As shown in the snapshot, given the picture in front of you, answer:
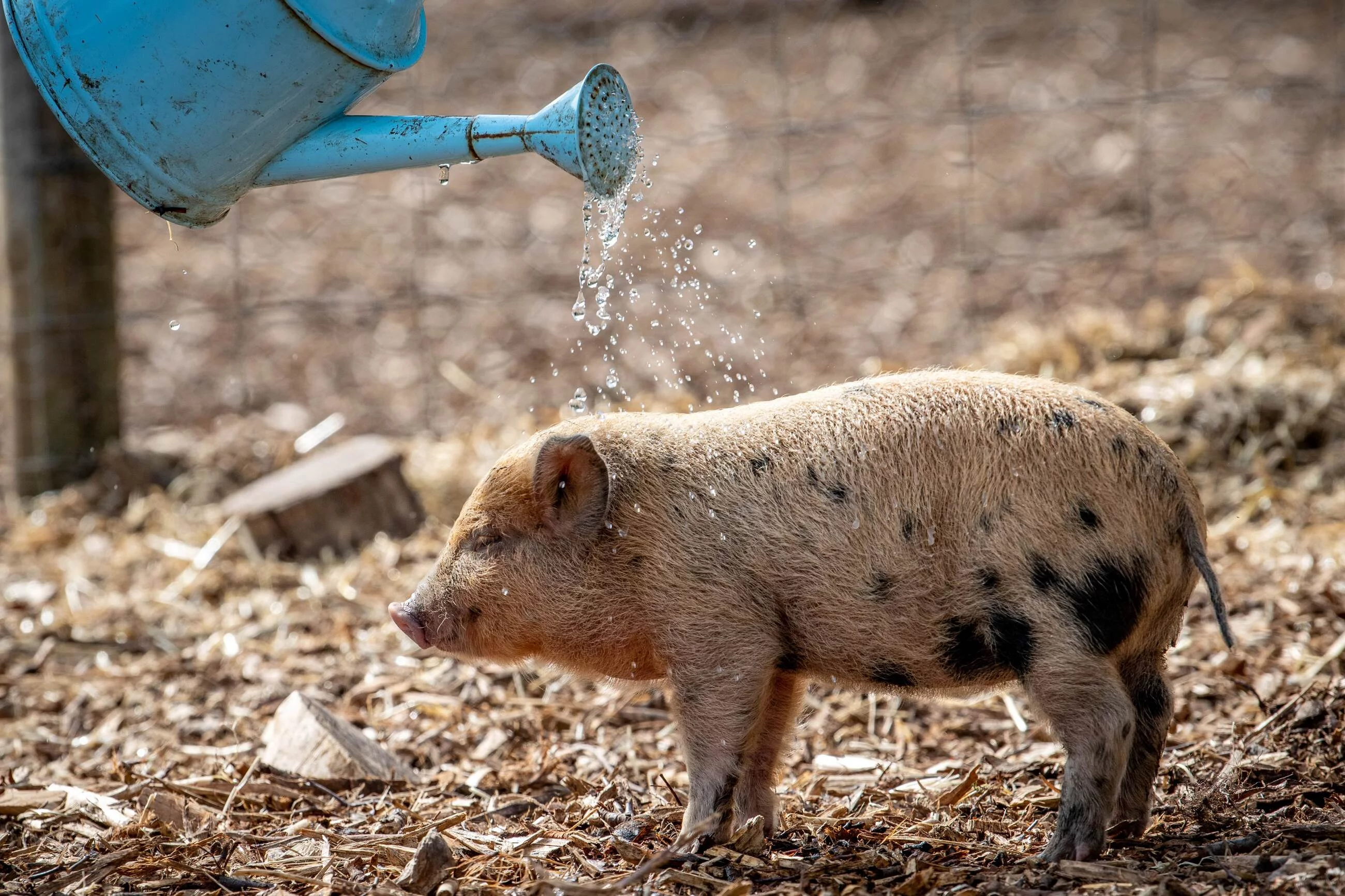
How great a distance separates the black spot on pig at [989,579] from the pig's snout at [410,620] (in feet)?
4.68

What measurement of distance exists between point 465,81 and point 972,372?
31.0 feet

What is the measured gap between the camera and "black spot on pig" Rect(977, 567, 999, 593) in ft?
10.9

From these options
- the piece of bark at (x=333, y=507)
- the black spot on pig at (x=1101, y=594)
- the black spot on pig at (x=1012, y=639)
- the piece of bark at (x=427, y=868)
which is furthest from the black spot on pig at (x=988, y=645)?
the piece of bark at (x=333, y=507)

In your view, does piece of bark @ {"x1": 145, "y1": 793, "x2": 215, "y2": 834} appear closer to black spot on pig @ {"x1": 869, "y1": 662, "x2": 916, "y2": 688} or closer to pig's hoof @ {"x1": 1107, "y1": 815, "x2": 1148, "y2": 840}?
black spot on pig @ {"x1": 869, "y1": 662, "x2": 916, "y2": 688}

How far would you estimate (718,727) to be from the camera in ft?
11.5

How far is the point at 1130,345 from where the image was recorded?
704 centimetres

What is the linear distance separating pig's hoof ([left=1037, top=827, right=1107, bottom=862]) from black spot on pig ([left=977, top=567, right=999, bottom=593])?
547 millimetres

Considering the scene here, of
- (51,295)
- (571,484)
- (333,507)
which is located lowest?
(333,507)

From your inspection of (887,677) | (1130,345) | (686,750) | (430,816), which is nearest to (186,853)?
(430,816)

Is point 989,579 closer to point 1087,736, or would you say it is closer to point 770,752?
point 1087,736

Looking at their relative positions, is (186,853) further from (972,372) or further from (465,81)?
(465,81)

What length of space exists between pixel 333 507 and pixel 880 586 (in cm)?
366

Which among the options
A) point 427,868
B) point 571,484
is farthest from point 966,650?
point 427,868

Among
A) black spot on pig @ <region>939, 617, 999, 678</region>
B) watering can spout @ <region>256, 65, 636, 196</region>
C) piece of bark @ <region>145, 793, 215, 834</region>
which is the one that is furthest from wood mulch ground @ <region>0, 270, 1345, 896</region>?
watering can spout @ <region>256, 65, 636, 196</region>
